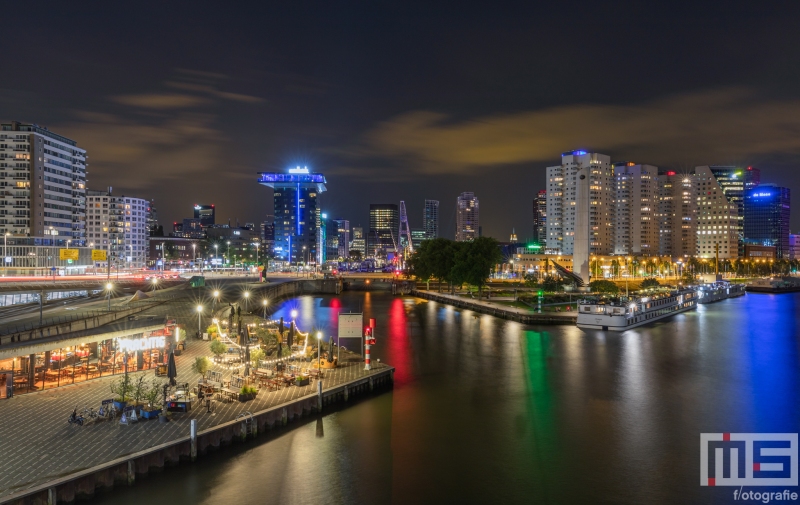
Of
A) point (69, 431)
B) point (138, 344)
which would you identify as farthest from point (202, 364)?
point (69, 431)

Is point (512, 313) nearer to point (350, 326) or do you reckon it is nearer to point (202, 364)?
point (350, 326)

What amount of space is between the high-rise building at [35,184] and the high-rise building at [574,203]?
12419 cm

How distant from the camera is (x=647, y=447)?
22.5 m

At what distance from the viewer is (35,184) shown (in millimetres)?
96875

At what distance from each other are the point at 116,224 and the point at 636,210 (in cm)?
15381

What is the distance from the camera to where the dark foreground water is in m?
18.3

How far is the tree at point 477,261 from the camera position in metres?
81.7

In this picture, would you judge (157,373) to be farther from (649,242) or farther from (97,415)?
(649,242)

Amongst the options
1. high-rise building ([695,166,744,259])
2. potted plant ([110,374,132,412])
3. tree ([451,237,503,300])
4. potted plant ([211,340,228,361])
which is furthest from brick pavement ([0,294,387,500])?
high-rise building ([695,166,744,259])

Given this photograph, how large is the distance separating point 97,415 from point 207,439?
410 cm

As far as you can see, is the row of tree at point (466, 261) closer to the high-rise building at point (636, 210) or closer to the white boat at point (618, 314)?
the white boat at point (618, 314)

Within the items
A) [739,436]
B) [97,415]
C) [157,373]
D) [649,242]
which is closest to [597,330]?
[739,436]

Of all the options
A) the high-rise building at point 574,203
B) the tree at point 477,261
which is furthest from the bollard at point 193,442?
the high-rise building at point 574,203

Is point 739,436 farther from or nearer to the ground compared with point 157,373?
nearer to the ground
